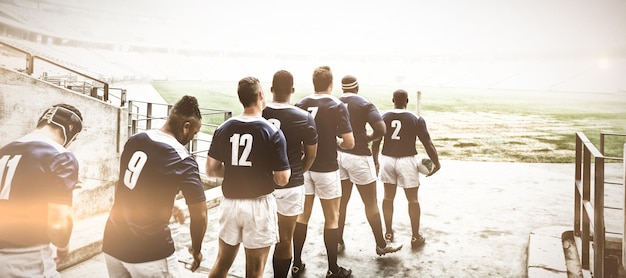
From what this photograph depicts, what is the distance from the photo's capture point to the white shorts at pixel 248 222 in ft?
8.98

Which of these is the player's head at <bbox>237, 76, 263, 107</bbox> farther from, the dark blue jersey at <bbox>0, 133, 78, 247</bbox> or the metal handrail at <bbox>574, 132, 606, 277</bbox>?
the metal handrail at <bbox>574, 132, 606, 277</bbox>

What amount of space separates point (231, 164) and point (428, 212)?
4261 millimetres

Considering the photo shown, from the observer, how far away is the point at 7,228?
212 centimetres

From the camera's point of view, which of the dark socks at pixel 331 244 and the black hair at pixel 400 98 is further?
the black hair at pixel 400 98

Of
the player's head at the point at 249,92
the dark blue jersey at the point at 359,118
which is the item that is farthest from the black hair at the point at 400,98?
the player's head at the point at 249,92

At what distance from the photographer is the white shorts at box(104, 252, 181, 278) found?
7.24 feet

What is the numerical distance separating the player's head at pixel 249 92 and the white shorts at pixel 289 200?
2.73ft

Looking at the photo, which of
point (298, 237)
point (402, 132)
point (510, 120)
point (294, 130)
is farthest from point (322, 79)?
point (510, 120)

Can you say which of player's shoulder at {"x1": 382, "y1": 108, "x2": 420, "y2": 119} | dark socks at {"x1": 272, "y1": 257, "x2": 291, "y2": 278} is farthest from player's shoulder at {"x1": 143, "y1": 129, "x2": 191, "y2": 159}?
player's shoulder at {"x1": 382, "y1": 108, "x2": 420, "y2": 119}

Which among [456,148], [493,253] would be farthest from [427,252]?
[456,148]

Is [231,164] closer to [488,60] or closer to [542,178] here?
[542,178]

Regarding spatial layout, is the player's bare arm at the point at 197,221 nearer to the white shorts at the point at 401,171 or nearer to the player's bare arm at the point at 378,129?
the player's bare arm at the point at 378,129

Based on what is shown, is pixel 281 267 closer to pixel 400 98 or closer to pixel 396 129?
pixel 396 129

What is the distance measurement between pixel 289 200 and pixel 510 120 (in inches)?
1177
